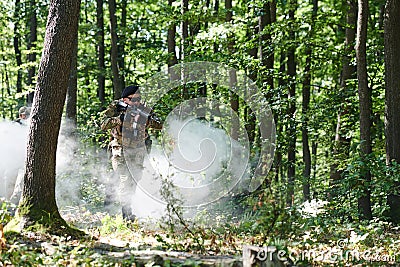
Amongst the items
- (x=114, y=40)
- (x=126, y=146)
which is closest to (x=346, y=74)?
(x=114, y=40)

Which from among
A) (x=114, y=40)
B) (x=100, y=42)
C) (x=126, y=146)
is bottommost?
(x=126, y=146)

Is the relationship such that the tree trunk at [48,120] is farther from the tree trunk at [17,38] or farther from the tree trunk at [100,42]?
the tree trunk at [17,38]

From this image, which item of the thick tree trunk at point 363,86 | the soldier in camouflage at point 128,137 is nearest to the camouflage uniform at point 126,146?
the soldier in camouflage at point 128,137

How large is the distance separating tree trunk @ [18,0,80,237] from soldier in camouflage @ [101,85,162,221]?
198 cm

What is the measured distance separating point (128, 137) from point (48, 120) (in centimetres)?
245

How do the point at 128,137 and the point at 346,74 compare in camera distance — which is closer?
the point at 128,137

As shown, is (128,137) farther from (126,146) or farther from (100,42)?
(100,42)

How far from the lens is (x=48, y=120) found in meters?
7.68

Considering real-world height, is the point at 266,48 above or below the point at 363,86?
above

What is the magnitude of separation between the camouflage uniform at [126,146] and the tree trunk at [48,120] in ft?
6.51

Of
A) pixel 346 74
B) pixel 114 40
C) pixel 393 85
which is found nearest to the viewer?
pixel 393 85

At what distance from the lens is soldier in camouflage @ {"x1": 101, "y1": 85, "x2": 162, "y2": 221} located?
32.3 feet

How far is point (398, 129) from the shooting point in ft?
32.3

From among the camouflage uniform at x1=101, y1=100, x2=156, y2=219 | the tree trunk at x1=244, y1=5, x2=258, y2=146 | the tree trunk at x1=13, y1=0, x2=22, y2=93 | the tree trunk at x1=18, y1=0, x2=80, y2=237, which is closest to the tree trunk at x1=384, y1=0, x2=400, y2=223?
the tree trunk at x1=244, y1=5, x2=258, y2=146
